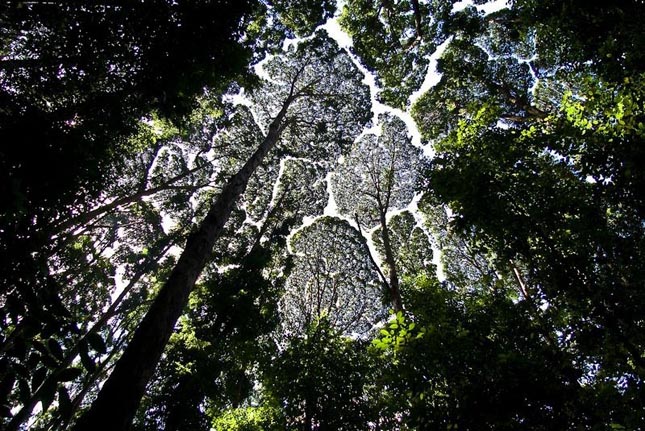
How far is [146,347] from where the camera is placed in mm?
3494

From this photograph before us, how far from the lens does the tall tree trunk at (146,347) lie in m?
2.91

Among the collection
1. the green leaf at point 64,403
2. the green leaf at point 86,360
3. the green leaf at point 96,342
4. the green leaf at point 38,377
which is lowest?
the green leaf at point 64,403

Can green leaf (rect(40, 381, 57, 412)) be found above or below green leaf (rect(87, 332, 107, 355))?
below

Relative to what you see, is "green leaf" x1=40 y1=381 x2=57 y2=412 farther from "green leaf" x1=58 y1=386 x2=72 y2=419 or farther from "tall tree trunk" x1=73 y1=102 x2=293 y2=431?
"tall tree trunk" x1=73 y1=102 x2=293 y2=431

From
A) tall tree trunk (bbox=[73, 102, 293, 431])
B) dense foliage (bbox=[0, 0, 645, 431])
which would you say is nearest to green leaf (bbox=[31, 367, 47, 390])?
dense foliage (bbox=[0, 0, 645, 431])

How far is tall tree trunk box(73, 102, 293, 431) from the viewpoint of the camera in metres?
2.91

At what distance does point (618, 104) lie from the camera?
13.3 feet

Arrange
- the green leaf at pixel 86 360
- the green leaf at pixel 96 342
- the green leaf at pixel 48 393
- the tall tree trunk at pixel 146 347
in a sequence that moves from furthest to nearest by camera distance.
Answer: the tall tree trunk at pixel 146 347, the green leaf at pixel 96 342, the green leaf at pixel 86 360, the green leaf at pixel 48 393

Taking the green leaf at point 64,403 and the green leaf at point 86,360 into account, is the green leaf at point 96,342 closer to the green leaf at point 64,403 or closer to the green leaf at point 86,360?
the green leaf at point 86,360

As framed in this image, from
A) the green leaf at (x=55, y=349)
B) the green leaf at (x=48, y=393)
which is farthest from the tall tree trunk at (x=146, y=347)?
the green leaf at (x=48, y=393)

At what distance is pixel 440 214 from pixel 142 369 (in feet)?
46.1

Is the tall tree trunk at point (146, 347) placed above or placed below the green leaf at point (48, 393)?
above

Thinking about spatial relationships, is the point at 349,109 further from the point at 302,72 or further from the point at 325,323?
the point at 325,323

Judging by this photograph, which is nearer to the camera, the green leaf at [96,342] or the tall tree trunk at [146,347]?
the green leaf at [96,342]
